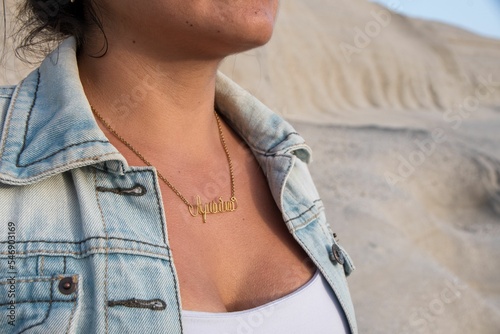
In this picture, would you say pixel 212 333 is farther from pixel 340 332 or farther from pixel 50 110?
pixel 50 110

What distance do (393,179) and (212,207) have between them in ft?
13.1

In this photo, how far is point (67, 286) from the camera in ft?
4.50

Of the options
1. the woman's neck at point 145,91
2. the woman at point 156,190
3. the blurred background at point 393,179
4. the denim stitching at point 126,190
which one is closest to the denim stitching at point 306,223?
the woman at point 156,190

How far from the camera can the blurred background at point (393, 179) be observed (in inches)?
158

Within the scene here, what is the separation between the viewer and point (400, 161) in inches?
233

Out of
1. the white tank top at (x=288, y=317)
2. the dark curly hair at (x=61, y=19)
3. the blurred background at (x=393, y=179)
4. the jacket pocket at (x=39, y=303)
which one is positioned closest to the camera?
the jacket pocket at (x=39, y=303)

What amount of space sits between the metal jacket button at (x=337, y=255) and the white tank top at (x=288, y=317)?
0.38 ft

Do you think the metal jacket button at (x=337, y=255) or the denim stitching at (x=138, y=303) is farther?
the metal jacket button at (x=337, y=255)

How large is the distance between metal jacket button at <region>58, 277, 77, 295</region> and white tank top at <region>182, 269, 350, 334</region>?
0.77 feet

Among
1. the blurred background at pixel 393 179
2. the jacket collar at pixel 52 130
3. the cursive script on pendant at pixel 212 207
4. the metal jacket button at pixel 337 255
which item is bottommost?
the blurred background at pixel 393 179

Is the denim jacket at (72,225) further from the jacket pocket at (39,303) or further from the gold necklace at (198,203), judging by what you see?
the gold necklace at (198,203)

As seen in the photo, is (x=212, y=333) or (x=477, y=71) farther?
(x=477, y=71)

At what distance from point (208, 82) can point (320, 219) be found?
52 cm

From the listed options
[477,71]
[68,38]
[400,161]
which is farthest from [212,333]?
[477,71]
